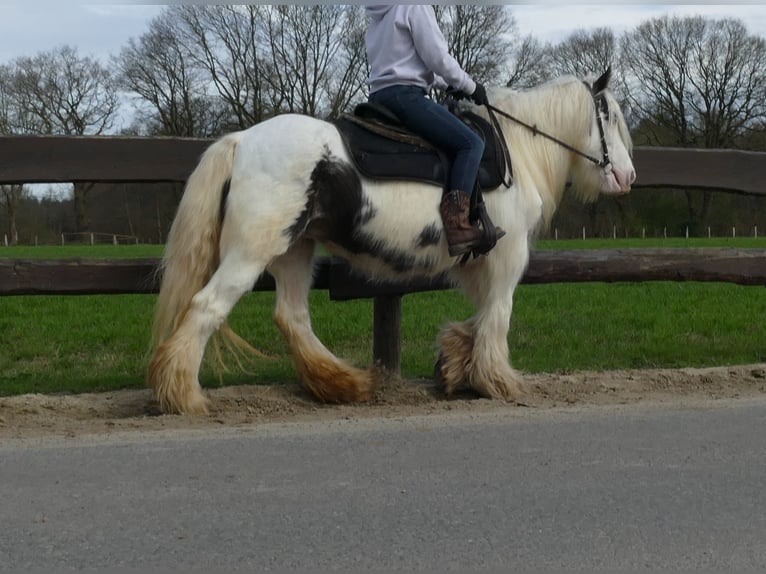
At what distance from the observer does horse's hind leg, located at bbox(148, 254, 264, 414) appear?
479cm

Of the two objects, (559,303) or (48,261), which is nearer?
(48,261)

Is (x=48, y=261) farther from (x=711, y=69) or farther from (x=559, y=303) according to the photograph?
(x=711, y=69)

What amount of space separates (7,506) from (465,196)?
294 cm

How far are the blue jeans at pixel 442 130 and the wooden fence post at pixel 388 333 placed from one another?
132cm

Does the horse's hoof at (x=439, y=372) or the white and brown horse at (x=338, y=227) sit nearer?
the white and brown horse at (x=338, y=227)

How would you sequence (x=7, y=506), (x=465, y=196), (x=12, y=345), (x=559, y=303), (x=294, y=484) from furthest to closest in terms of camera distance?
(x=559, y=303), (x=12, y=345), (x=465, y=196), (x=294, y=484), (x=7, y=506)

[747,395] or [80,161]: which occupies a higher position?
[80,161]

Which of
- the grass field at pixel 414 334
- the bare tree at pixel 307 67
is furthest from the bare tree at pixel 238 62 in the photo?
the grass field at pixel 414 334

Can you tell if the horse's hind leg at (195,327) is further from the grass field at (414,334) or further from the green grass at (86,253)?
the green grass at (86,253)

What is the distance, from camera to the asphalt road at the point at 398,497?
111 inches

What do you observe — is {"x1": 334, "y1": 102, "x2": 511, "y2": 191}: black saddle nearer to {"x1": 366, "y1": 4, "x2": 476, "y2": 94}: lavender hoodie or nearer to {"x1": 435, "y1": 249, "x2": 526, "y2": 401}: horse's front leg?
{"x1": 366, "y1": 4, "x2": 476, "y2": 94}: lavender hoodie

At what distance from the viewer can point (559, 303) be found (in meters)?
10.4

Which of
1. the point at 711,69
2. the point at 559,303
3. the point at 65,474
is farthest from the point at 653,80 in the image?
the point at 65,474

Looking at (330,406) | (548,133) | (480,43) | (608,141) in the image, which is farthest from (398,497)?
(480,43)
